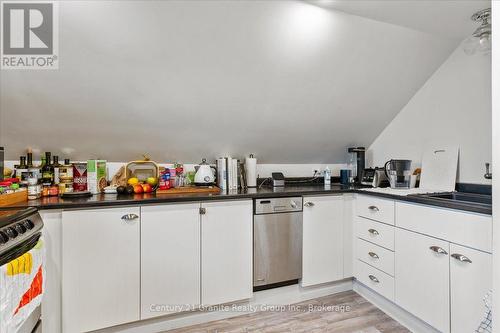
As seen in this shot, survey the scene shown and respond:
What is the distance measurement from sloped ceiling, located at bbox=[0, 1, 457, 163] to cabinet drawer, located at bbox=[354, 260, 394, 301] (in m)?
1.35

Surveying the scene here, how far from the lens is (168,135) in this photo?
2309 millimetres

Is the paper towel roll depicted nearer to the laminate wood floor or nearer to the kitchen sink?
the laminate wood floor

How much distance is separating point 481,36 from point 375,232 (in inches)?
61.9

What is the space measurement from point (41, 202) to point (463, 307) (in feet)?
8.56

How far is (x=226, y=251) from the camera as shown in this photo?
2029 millimetres

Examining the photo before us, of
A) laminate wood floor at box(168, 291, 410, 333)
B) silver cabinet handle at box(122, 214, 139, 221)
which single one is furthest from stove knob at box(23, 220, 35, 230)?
laminate wood floor at box(168, 291, 410, 333)

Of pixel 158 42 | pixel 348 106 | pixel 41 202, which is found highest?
pixel 158 42

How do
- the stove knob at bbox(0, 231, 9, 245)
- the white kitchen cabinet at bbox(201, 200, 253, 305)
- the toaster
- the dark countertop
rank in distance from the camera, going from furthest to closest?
the toaster → the white kitchen cabinet at bbox(201, 200, 253, 305) → the dark countertop → the stove knob at bbox(0, 231, 9, 245)

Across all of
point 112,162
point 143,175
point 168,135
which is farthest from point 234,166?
point 112,162

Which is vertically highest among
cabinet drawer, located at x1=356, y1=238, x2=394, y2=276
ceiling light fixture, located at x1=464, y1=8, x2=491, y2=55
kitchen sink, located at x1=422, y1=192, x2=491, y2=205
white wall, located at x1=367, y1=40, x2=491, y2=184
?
ceiling light fixture, located at x1=464, y1=8, x2=491, y2=55

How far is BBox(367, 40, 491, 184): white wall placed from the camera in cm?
202

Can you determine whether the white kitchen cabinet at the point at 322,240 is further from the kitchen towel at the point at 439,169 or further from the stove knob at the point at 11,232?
the stove knob at the point at 11,232

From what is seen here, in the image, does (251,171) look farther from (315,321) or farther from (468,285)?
(468,285)

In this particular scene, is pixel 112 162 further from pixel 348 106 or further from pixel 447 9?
pixel 447 9
